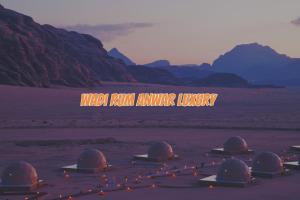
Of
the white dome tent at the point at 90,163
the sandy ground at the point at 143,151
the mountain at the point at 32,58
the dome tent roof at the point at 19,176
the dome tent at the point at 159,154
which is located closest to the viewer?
the sandy ground at the point at 143,151

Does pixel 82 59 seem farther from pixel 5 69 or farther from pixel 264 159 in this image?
pixel 264 159

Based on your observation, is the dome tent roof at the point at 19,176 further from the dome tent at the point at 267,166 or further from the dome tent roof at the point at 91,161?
the dome tent at the point at 267,166

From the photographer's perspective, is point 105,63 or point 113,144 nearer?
point 113,144

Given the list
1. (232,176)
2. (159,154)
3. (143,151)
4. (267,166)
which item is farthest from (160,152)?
(232,176)

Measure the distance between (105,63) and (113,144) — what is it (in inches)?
5751

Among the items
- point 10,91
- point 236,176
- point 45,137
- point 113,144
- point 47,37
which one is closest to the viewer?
point 236,176

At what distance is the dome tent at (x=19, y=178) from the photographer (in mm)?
19375

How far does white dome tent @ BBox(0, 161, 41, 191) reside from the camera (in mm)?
19359

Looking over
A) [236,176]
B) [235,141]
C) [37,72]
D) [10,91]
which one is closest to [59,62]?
[37,72]

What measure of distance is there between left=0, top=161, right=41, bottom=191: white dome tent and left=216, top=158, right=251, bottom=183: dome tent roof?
21.2 ft

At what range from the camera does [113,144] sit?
32938 mm

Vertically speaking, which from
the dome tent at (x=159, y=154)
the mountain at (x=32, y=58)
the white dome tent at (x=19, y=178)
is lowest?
the white dome tent at (x=19, y=178)

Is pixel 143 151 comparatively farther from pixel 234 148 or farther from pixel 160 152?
pixel 234 148

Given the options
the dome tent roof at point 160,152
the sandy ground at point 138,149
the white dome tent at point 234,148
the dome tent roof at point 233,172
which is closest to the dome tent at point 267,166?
the sandy ground at point 138,149
